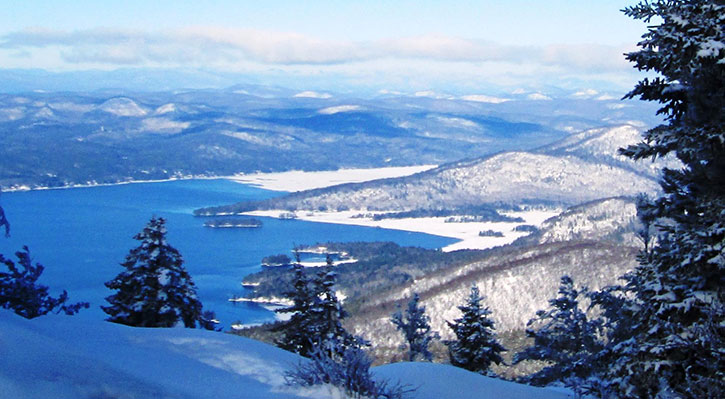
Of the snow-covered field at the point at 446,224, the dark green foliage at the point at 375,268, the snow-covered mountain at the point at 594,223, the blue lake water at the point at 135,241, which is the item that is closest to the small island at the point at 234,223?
the blue lake water at the point at 135,241

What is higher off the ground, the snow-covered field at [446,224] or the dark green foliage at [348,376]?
the snow-covered field at [446,224]

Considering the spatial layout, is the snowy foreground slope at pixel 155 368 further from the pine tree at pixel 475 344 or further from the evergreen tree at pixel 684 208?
the pine tree at pixel 475 344

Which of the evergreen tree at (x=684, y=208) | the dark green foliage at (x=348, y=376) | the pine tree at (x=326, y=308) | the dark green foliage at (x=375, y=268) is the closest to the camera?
the dark green foliage at (x=348, y=376)

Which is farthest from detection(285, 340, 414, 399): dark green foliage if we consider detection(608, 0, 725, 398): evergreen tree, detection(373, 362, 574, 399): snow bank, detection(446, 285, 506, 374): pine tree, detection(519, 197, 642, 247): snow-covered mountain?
detection(519, 197, 642, 247): snow-covered mountain

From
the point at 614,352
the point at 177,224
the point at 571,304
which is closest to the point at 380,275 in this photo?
the point at 177,224

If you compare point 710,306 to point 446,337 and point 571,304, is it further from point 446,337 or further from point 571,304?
point 446,337

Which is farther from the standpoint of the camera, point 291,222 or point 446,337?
point 291,222
